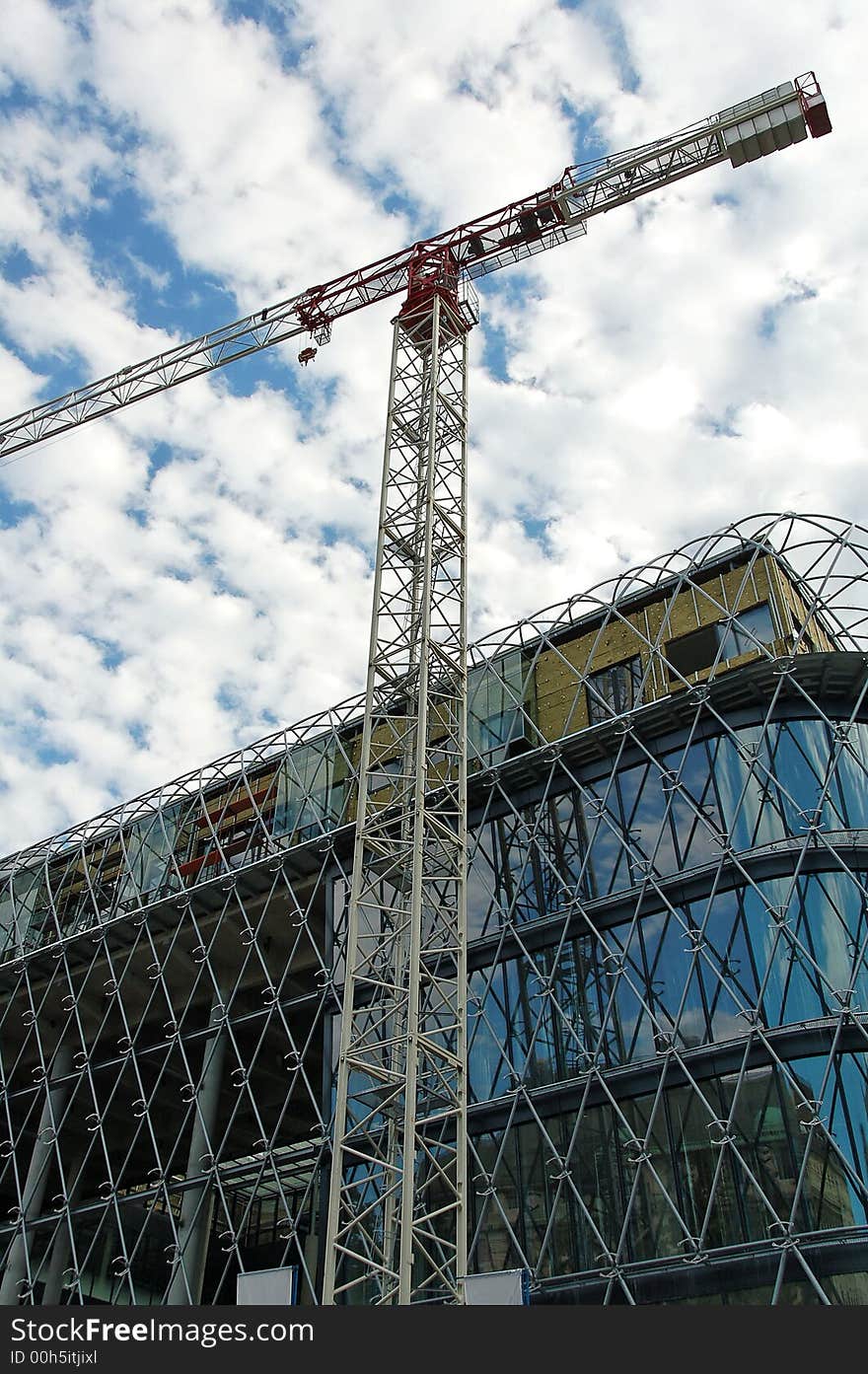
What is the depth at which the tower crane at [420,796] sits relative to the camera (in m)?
21.0

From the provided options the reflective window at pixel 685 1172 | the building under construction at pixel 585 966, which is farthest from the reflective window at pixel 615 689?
the reflective window at pixel 685 1172

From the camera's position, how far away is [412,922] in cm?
2170

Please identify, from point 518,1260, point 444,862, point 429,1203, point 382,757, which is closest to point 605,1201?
point 518,1260

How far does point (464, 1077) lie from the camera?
21188 mm

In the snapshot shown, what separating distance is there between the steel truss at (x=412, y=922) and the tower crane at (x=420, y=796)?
0.05 metres

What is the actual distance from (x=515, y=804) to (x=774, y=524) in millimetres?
7359

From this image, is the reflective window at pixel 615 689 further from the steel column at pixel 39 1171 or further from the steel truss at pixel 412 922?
the steel column at pixel 39 1171

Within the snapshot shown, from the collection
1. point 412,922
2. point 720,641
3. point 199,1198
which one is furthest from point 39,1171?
point 720,641

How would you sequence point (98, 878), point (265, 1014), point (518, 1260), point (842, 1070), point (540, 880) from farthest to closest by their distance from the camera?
point (98, 878)
point (265, 1014)
point (540, 880)
point (518, 1260)
point (842, 1070)

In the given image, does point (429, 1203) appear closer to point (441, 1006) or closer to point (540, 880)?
point (441, 1006)

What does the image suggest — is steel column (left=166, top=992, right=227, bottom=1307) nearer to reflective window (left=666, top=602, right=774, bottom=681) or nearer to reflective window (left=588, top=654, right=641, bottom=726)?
reflective window (left=588, top=654, right=641, bottom=726)

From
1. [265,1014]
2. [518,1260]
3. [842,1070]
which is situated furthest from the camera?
[265,1014]

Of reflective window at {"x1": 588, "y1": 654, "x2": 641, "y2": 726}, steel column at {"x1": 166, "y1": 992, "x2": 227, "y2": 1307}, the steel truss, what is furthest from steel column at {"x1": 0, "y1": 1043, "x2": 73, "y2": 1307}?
reflective window at {"x1": 588, "y1": 654, "x2": 641, "y2": 726}

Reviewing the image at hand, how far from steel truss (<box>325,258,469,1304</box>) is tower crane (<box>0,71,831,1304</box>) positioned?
0.15 ft
